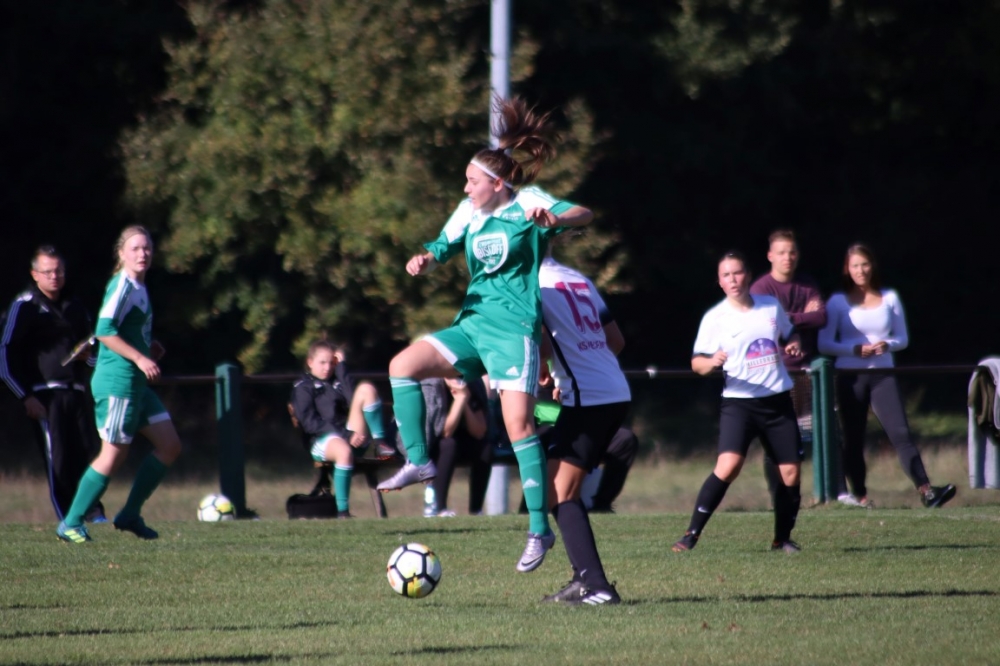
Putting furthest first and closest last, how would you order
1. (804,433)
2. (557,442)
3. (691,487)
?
(691,487) < (804,433) < (557,442)

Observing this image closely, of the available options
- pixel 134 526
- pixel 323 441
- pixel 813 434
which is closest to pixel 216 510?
pixel 323 441

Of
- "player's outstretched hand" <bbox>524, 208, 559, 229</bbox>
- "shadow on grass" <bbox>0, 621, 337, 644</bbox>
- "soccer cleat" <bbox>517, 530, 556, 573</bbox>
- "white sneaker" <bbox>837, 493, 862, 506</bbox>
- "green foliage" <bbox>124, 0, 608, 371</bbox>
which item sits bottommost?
"white sneaker" <bbox>837, 493, 862, 506</bbox>

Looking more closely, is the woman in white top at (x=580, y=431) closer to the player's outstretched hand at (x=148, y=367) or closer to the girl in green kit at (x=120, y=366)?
the player's outstretched hand at (x=148, y=367)

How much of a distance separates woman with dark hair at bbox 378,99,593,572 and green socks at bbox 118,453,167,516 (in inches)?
142

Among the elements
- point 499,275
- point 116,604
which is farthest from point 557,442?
point 116,604

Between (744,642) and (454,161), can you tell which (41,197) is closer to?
(454,161)

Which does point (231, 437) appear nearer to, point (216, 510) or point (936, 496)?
point (216, 510)

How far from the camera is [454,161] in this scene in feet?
66.8

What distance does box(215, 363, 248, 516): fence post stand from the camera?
13.2 metres

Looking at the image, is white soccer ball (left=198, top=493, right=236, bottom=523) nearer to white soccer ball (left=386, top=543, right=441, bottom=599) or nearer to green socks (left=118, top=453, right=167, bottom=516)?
green socks (left=118, top=453, right=167, bottom=516)

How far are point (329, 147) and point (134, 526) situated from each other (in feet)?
36.2

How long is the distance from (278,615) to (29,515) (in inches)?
378

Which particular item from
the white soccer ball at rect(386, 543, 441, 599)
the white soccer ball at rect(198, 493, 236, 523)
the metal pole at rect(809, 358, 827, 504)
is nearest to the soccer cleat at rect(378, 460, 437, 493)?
the white soccer ball at rect(198, 493, 236, 523)

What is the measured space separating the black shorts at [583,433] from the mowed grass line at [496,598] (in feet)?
2.21
